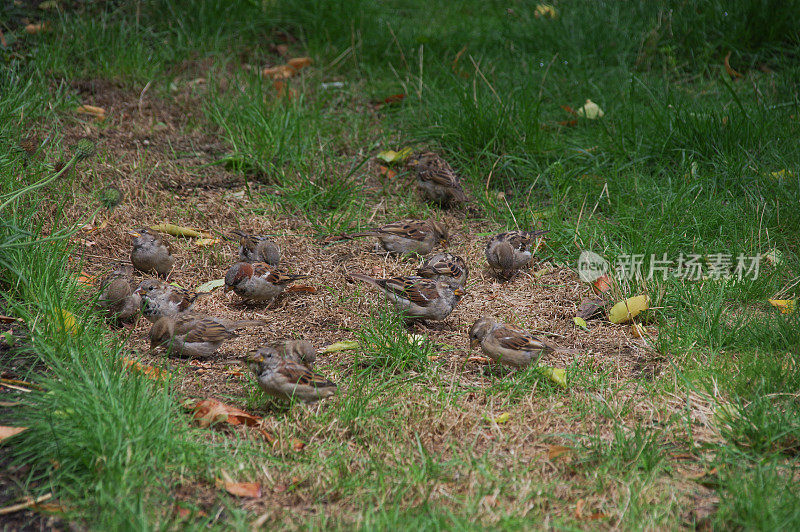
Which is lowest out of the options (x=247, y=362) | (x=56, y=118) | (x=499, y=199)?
(x=499, y=199)

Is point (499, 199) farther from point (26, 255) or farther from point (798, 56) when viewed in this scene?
point (798, 56)

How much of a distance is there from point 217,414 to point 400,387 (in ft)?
3.79

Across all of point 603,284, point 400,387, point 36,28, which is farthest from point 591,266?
point 36,28

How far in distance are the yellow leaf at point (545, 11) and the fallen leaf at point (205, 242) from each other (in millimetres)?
6735

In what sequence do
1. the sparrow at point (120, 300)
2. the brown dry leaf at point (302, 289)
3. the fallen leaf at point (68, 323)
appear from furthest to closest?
the brown dry leaf at point (302, 289)
the sparrow at point (120, 300)
the fallen leaf at point (68, 323)

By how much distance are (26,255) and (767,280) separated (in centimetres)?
568

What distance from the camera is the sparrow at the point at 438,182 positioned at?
7.07 meters

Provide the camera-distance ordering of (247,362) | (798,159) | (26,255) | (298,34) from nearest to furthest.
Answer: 1. (247,362)
2. (26,255)
3. (798,159)
4. (298,34)

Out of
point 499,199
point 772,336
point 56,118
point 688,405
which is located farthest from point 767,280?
point 56,118

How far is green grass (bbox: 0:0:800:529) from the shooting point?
3570 mm

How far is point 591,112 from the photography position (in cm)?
811

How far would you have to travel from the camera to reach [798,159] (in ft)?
22.7

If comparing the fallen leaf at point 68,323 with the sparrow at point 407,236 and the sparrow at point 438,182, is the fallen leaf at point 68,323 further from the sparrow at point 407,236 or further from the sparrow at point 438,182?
the sparrow at point 438,182

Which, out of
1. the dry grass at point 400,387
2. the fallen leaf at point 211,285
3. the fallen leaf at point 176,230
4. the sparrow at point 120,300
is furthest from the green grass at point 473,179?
the fallen leaf at point 211,285
